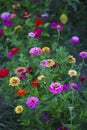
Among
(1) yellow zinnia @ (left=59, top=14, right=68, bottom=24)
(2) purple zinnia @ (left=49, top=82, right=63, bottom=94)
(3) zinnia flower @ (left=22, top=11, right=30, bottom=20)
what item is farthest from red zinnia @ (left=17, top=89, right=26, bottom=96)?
(1) yellow zinnia @ (left=59, top=14, right=68, bottom=24)

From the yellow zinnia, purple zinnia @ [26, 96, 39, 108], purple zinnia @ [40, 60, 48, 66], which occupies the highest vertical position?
purple zinnia @ [40, 60, 48, 66]

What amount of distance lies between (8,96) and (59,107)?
400mm

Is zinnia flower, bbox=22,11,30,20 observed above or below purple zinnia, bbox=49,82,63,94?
below

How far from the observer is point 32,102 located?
7.64ft

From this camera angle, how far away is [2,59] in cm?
342

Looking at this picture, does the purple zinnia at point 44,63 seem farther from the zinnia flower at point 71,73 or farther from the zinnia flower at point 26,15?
the zinnia flower at point 26,15

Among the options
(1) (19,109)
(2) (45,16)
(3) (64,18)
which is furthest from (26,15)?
(1) (19,109)

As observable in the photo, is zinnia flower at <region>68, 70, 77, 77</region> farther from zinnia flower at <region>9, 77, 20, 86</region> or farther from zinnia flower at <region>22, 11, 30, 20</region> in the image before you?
zinnia flower at <region>22, 11, 30, 20</region>

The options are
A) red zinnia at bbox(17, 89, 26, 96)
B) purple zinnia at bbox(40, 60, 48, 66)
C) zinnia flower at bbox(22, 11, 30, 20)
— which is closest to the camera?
red zinnia at bbox(17, 89, 26, 96)

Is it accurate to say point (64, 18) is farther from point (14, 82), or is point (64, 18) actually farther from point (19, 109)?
point (19, 109)

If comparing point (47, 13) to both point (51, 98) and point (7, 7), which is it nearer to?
point (7, 7)

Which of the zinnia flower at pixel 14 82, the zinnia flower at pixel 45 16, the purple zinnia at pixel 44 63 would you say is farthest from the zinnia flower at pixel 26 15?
→ the zinnia flower at pixel 14 82

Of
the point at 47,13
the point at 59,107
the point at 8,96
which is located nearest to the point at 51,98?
the point at 59,107

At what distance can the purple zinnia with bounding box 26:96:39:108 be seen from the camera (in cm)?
232
